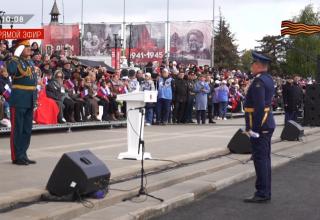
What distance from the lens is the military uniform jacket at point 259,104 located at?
8633mm

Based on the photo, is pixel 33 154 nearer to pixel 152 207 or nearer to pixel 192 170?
pixel 192 170

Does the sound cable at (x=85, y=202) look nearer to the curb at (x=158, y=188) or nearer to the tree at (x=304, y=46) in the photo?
the curb at (x=158, y=188)

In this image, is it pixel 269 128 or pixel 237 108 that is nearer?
pixel 269 128

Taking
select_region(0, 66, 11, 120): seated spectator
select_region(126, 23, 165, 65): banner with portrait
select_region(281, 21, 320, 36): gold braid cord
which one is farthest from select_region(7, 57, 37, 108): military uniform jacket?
select_region(126, 23, 165, 65): banner with portrait

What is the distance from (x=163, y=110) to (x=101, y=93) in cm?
352

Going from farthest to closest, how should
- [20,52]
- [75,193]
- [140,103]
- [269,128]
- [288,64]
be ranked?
[288,64]
[140,103]
[20,52]
[269,128]
[75,193]

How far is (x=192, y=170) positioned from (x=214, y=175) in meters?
0.40

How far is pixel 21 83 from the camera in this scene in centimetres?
1035

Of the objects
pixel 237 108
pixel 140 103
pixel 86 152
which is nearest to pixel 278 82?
pixel 237 108

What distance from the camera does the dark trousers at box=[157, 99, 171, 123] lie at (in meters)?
22.2

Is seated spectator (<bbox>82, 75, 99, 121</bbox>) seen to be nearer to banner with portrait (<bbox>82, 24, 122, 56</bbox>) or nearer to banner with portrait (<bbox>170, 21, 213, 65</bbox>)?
banner with portrait (<bbox>170, 21, 213, 65</bbox>)

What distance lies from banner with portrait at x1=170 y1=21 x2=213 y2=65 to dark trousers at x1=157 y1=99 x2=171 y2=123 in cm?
2609

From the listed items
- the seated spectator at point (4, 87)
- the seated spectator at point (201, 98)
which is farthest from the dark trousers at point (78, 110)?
the seated spectator at point (201, 98)

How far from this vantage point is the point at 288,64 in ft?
295
